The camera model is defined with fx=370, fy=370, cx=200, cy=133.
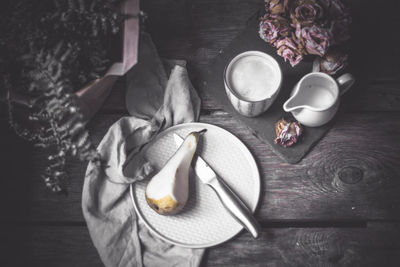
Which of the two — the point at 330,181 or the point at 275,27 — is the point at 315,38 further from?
the point at 330,181

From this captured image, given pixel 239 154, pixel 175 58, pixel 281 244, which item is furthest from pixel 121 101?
pixel 281 244

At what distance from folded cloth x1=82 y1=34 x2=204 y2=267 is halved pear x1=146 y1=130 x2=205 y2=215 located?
36mm

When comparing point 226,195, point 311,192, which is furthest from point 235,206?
point 311,192

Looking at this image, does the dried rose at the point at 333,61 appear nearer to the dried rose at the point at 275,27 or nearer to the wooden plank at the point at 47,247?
the dried rose at the point at 275,27

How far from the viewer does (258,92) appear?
2.12 ft

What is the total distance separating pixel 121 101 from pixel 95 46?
157 mm

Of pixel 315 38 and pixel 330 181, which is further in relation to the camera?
pixel 330 181

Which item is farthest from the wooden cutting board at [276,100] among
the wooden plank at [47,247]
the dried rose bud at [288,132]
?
the wooden plank at [47,247]

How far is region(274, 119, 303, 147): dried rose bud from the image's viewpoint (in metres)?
0.66

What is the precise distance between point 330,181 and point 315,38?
26cm

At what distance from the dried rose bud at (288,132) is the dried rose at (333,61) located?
11cm

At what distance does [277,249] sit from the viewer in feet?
2.16

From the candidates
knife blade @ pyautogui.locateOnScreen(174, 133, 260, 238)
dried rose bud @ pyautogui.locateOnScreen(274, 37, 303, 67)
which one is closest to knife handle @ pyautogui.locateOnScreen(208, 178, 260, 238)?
knife blade @ pyautogui.locateOnScreen(174, 133, 260, 238)

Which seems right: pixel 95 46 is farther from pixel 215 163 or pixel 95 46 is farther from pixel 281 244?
pixel 281 244
